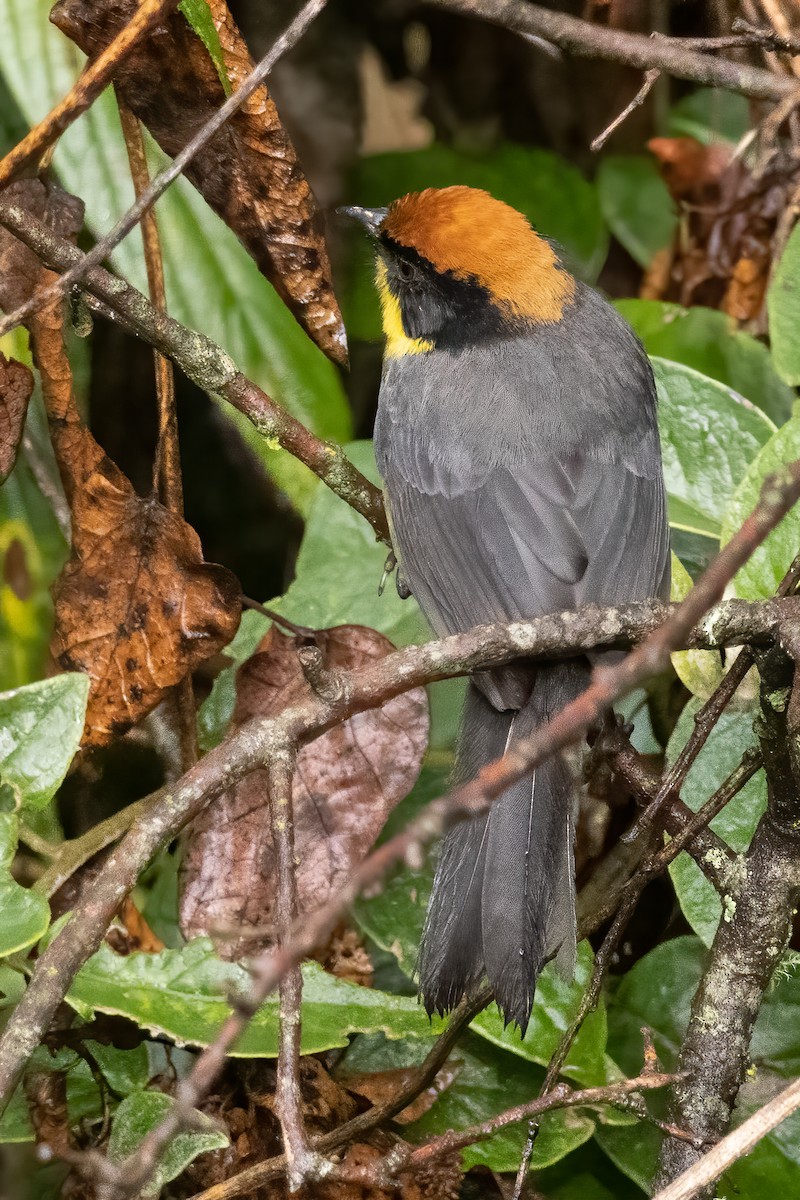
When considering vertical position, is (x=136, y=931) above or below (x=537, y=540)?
below

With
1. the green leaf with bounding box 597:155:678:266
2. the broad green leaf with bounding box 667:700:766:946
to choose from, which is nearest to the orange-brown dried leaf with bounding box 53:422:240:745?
the broad green leaf with bounding box 667:700:766:946

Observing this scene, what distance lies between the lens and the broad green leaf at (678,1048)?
190 cm

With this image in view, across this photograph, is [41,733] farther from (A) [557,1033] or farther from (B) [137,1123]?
(A) [557,1033]

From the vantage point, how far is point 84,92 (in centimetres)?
164

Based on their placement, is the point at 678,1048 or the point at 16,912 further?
the point at 678,1048

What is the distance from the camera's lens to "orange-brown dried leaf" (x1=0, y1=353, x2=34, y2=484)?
2160mm

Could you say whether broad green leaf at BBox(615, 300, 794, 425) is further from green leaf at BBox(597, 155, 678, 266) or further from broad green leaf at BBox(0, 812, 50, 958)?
broad green leaf at BBox(0, 812, 50, 958)

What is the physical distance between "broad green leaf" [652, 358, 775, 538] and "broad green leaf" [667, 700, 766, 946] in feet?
1.89

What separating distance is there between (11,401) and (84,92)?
2.22ft

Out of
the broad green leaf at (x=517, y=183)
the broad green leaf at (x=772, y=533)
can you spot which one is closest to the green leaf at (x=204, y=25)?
the broad green leaf at (x=772, y=533)

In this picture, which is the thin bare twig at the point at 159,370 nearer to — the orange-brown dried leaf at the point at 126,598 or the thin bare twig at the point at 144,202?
the orange-brown dried leaf at the point at 126,598

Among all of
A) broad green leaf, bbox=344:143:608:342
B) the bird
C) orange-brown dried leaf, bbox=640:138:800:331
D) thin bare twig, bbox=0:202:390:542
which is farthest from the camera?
broad green leaf, bbox=344:143:608:342

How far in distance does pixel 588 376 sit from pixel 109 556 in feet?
3.09

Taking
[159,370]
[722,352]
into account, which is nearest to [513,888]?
[159,370]
